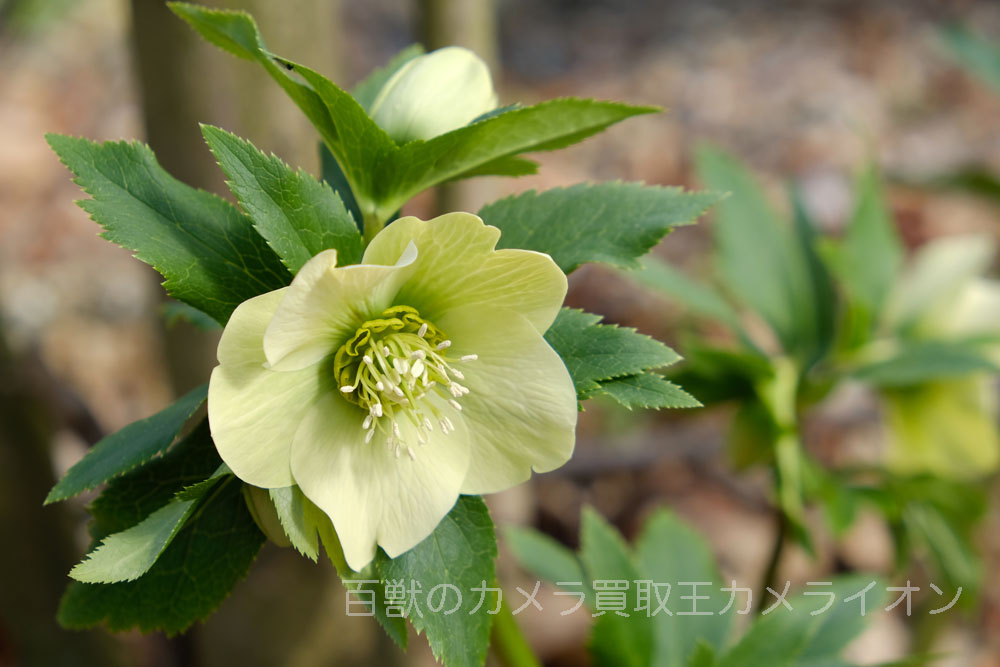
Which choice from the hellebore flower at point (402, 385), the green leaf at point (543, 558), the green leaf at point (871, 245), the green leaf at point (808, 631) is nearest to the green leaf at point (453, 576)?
the hellebore flower at point (402, 385)

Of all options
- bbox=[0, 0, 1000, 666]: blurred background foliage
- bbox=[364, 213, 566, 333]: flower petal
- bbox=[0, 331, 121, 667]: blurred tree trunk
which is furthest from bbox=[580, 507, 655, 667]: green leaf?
bbox=[0, 331, 121, 667]: blurred tree trunk

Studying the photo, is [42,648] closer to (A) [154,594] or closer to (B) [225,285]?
(A) [154,594]

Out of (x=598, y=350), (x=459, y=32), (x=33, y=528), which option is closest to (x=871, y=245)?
(x=459, y=32)

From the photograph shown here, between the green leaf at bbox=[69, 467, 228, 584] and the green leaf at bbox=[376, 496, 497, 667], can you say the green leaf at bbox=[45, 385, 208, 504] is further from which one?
the green leaf at bbox=[376, 496, 497, 667]

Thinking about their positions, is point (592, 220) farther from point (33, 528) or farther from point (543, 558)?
point (33, 528)

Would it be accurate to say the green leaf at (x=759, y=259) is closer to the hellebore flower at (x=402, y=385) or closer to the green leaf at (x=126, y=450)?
the hellebore flower at (x=402, y=385)

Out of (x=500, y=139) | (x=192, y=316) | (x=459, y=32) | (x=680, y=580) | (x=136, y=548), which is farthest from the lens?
(x=459, y=32)
